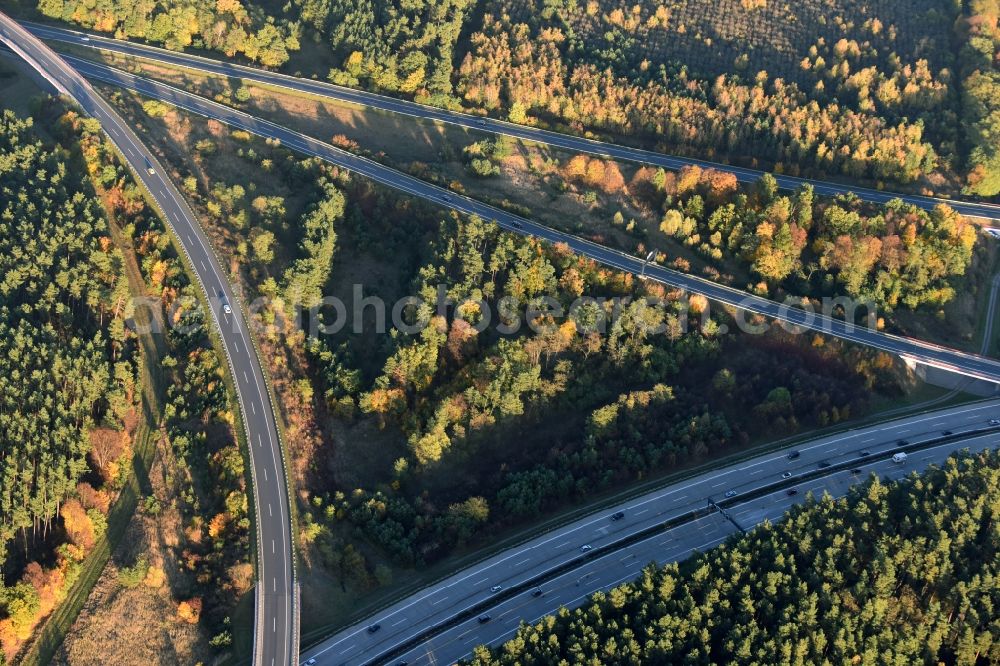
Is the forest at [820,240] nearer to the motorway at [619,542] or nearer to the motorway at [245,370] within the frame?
the motorway at [619,542]

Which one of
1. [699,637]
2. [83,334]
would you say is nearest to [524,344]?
[699,637]

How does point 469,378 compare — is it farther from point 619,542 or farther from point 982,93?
point 982,93

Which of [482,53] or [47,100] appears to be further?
[482,53]

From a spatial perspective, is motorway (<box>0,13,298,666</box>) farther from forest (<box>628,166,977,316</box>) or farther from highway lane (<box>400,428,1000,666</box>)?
forest (<box>628,166,977,316</box>)

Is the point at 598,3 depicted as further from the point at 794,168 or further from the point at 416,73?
the point at 794,168

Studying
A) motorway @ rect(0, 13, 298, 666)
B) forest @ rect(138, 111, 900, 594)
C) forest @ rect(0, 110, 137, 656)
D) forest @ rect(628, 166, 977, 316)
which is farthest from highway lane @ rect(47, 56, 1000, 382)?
forest @ rect(0, 110, 137, 656)

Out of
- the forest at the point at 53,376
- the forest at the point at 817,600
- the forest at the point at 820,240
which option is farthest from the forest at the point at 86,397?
the forest at the point at 820,240

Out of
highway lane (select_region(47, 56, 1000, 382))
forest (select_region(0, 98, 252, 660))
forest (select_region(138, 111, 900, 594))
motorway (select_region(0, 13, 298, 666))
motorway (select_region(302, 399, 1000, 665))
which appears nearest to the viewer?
forest (select_region(0, 98, 252, 660))
